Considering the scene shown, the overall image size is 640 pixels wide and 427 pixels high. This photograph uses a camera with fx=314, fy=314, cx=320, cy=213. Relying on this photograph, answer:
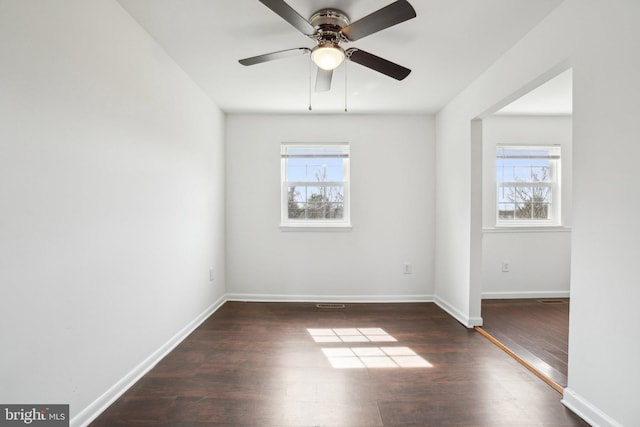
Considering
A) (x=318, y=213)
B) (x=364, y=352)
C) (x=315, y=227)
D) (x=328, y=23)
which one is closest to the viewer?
(x=328, y=23)

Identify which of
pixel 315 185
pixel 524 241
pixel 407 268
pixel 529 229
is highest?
pixel 315 185

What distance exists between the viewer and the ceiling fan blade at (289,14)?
1.59 meters

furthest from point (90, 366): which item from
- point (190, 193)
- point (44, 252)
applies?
point (190, 193)

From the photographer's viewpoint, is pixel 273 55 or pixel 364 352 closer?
pixel 273 55

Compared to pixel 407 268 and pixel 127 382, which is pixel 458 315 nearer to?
pixel 407 268

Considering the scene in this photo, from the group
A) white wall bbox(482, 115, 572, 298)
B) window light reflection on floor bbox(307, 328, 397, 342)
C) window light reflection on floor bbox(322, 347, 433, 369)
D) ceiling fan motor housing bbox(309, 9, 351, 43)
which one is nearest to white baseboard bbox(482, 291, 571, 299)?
white wall bbox(482, 115, 572, 298)

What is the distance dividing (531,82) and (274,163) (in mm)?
2858

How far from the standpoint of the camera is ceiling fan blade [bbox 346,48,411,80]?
6.79 feet

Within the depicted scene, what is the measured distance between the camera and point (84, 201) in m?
1.70

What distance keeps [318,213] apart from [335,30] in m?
2.55

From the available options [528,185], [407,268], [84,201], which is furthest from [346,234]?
[84,201]

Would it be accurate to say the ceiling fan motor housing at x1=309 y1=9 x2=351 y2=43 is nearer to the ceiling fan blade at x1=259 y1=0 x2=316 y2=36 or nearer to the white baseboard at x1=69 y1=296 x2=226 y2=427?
the ceiling fan blade at x1=259 y1=0 x2=316 y2=36

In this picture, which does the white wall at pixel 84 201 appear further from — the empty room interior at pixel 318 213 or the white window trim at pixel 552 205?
the white window trim at pixel 552 205

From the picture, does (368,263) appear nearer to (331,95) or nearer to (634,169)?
(331,95)
